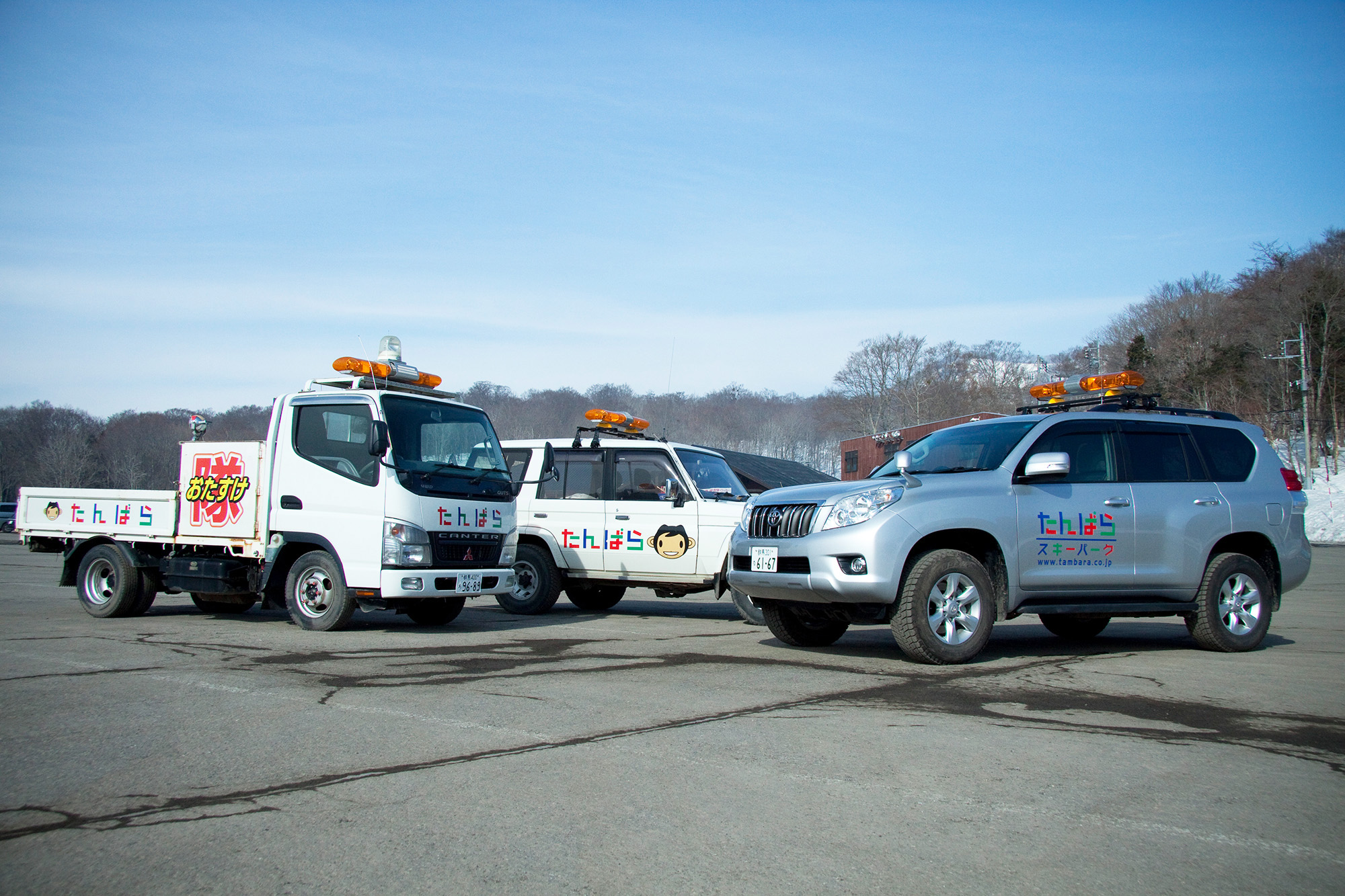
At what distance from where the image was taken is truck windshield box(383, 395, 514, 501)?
31.3 ft

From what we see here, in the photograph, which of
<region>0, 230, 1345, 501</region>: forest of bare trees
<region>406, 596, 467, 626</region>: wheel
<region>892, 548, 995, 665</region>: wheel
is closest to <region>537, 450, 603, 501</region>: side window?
<region>406, 596, 467, 626</region>: wheel

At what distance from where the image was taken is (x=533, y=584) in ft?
39.8

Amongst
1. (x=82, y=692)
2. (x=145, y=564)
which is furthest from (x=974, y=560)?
(x=145, y=564)

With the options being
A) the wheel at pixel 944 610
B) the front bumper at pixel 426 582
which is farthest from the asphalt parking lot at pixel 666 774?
the front bumper at pixel 426 582

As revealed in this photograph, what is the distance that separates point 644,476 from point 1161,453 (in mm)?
5836

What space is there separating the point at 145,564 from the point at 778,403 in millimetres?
73382

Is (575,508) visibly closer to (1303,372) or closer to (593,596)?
(593,596)

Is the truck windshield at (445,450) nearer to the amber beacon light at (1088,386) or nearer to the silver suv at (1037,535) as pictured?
the silver suv at (1037,535)

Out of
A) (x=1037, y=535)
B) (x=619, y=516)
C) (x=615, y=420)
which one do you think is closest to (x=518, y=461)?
(x=615, y=420)

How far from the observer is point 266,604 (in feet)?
32.9

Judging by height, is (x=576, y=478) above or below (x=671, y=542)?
above

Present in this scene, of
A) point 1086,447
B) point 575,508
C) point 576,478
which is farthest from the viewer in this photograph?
point 576,478

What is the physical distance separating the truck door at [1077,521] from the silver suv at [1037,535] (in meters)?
0.01

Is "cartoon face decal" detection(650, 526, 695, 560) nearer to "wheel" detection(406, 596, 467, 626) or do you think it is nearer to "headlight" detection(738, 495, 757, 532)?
"wheel" detection(406, 596, 467, 626)
